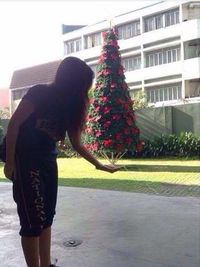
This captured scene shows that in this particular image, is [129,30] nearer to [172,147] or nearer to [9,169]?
[172,147]

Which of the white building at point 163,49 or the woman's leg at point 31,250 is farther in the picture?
the white building at point 163,49

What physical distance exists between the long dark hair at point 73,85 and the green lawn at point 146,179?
202 inches

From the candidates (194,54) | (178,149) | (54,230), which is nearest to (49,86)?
(54,230)

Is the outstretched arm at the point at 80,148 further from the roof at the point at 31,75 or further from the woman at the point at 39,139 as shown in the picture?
the roof at the point at 31,75

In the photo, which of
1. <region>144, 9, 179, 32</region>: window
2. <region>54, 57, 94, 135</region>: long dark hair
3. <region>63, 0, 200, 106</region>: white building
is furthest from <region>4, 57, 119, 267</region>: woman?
<region>144, 9, 179, 32</region>: window

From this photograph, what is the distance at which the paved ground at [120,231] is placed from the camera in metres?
3.97

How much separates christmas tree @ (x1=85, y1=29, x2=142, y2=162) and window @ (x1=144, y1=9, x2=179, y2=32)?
2811 cm

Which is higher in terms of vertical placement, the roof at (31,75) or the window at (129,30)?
the window at (129,30)

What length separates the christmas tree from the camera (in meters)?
13.1

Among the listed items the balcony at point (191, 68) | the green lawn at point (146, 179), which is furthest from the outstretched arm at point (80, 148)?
the balcony at point (191, 68)

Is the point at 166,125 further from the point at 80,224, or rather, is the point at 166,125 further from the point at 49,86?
the point at 49,86

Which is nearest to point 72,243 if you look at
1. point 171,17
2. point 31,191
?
point 31,191

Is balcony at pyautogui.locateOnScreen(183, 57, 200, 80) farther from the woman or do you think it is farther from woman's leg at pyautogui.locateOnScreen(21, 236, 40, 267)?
woman's leg at pyautogui.locateOnScreen(21, 236, 40, 267)

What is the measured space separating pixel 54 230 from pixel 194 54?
118 ft
